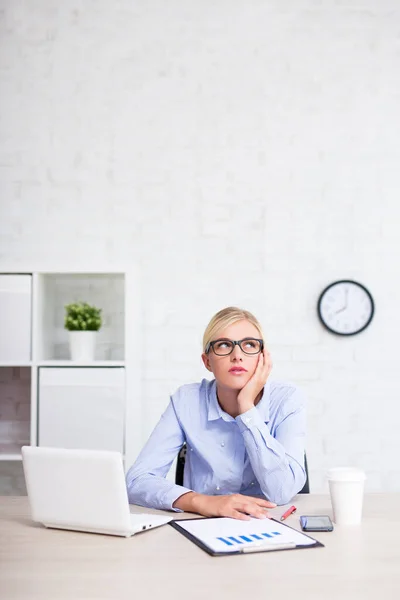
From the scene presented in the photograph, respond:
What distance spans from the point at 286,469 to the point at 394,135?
221 cm

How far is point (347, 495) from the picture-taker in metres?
1.62

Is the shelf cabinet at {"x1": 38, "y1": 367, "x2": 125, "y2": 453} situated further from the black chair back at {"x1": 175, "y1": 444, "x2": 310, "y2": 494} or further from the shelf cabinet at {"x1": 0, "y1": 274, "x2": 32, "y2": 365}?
the black chair back at {"x1": 175, "y1": 444, "x2": 310, "y2": 494}

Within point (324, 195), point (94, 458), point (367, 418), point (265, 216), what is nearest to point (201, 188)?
point (265, 216)

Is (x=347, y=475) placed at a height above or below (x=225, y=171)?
below

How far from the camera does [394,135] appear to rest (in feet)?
11.6

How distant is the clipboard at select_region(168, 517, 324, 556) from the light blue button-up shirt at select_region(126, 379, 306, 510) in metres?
0.24

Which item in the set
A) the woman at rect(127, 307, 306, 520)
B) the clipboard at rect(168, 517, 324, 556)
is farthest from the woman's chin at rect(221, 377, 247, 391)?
the clipboard at rect(168, 517, 324, 556)

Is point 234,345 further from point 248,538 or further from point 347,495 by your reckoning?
point 248,538

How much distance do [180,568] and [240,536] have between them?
0.22 m

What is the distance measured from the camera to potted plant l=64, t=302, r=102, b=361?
10.5 feet

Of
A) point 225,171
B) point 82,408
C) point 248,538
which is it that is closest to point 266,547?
point 248,538

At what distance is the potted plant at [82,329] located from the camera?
321cm

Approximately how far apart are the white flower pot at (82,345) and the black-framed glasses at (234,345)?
1284 millimetres

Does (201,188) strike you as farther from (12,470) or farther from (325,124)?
(12,470)
